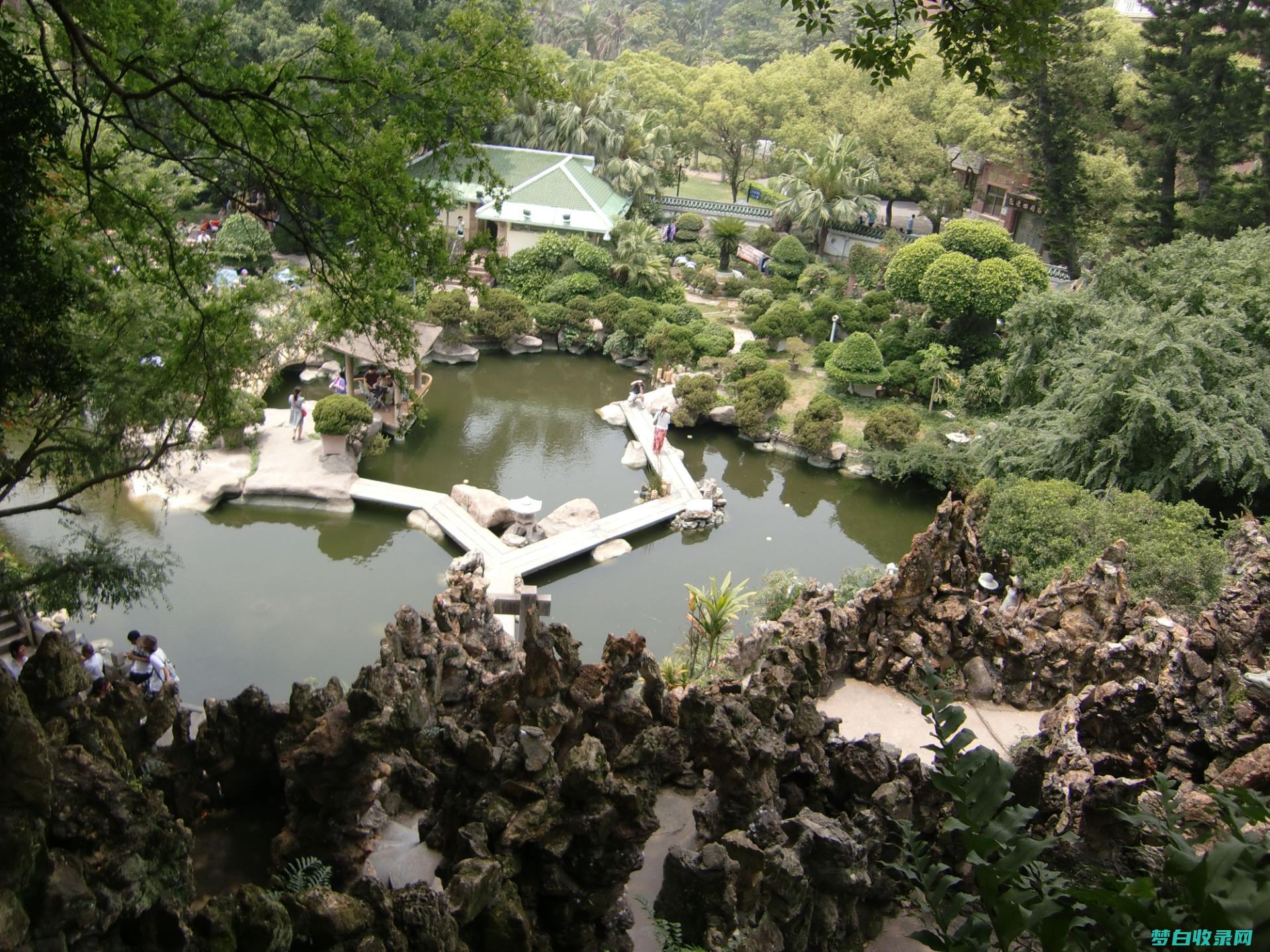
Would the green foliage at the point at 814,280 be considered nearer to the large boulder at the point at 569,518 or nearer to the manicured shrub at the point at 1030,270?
the manicured shrub at the point at 1030,270

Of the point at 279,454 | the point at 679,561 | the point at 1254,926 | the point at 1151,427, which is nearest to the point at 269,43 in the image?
the point at 279,454

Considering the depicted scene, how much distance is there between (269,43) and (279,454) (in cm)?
1603

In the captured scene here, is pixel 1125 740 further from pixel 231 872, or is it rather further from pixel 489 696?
pixel 231 872

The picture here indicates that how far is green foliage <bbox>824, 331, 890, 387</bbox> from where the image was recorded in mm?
22000

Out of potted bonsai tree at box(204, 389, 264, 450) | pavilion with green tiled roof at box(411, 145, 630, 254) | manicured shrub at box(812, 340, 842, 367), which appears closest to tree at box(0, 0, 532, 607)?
potted bonsai tree at box(204, 389, 264, 450)

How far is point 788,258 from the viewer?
2936cm

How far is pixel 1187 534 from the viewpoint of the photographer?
13328 mm

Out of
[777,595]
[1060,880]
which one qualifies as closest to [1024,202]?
[777,595]

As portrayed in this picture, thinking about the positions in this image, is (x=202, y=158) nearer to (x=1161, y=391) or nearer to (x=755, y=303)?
(x=1161, y=391)

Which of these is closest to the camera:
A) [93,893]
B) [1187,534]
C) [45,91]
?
[93,893]

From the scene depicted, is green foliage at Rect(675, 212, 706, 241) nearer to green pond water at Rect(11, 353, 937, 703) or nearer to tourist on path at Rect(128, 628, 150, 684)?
green pond water at Rect(11, 353, 937, 703)

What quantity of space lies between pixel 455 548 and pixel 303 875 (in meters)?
9.50

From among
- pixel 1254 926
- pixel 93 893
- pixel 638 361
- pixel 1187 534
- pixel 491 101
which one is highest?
pixel 491 101

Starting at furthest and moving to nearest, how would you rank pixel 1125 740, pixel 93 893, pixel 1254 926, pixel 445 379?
1. pixel 445 379
2. pixel 1125 740
3. pixel 93 893
4. pixel 1254 926
